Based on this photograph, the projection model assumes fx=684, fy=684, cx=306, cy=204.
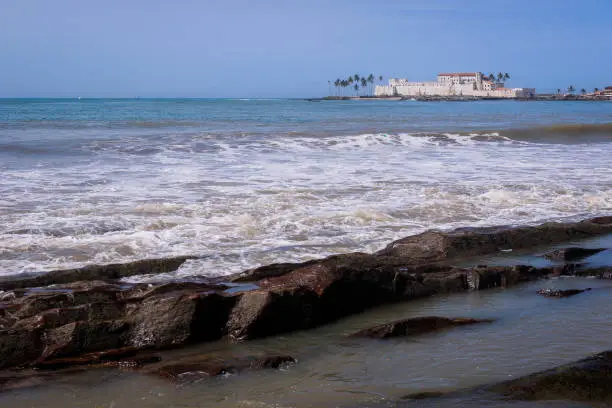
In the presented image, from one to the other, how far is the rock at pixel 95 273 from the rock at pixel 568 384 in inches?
196

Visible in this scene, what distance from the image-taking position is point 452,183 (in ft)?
58.4

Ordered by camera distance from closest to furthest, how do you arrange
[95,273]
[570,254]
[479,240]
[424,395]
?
[424,395]
[95,273]
[570,254]
[479,240]

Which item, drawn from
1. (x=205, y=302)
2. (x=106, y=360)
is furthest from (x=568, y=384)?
(x=106, y=360)

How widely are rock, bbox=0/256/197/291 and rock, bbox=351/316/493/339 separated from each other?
3251 millimetres

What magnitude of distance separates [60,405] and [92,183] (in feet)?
43.4

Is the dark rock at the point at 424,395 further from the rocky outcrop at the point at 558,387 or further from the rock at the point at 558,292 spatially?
the rock at the point at 558,292

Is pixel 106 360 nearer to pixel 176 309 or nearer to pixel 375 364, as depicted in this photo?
pixel 176 309

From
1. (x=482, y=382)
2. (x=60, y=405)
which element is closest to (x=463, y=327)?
(x=482, y=382)

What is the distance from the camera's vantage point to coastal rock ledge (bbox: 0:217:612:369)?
588 cm

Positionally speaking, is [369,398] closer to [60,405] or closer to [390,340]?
[390,340]

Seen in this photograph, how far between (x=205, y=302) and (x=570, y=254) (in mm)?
5650

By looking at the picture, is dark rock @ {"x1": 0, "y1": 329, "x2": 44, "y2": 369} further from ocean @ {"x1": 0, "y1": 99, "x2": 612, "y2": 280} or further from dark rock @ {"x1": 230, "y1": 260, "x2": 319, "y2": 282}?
ocean @ {"x1": 0, "y1": 99, "x2": 612, "y2": 280}

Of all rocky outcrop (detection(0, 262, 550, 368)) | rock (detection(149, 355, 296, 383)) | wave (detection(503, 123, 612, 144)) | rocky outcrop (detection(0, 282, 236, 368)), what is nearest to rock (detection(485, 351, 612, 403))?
rock (detection(149, 355, 296, 383))

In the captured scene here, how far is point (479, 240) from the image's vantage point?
32.9 feet
